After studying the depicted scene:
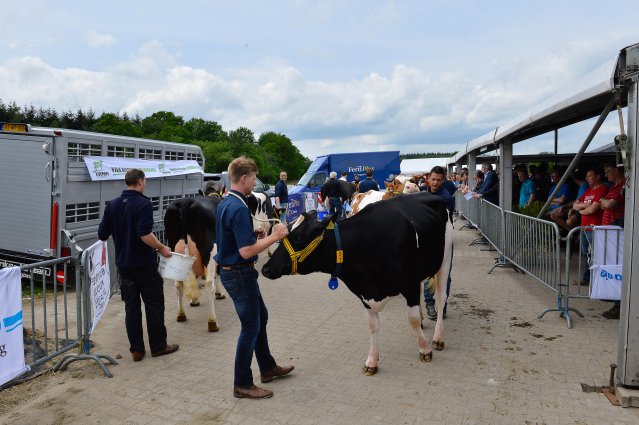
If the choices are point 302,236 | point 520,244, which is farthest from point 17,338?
point 520,244

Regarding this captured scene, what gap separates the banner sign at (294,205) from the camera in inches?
700

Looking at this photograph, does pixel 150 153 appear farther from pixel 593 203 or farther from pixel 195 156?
pixel 593 203

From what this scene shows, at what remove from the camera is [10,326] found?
378 cm

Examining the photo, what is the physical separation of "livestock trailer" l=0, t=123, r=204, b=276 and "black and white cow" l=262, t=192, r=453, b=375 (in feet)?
15.6

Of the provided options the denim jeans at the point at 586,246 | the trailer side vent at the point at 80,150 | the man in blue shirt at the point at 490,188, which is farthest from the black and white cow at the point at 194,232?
the man in blue shirt at the point at 490,188

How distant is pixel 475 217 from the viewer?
45.8 ft

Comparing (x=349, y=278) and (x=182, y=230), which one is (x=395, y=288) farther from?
(x=182, y=230)

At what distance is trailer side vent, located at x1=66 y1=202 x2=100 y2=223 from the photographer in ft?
25.0

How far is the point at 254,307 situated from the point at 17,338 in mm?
1942

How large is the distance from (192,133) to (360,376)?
81158mm

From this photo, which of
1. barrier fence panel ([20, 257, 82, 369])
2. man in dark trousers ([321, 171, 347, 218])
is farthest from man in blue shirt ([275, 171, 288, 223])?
barrier fence panel ([20, 257, 82, 369])

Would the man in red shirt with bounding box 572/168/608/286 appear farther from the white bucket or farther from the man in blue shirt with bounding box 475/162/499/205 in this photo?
the white bucket

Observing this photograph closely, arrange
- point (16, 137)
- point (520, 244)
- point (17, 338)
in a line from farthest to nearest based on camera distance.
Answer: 1. point (520, 244)
2. point (16, 137)
3. point (17, 338)

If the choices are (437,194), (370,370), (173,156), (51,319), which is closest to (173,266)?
(370,370)
